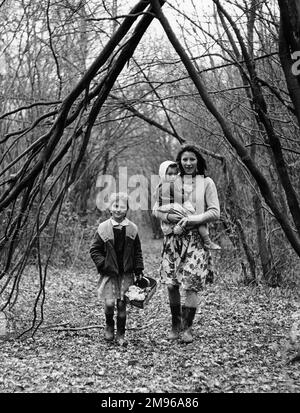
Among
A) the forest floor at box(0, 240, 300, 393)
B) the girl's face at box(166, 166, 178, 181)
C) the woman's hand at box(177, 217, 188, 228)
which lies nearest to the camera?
the forest floor at box(0, 240, 300, 393)

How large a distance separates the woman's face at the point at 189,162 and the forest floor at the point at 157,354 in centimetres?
147

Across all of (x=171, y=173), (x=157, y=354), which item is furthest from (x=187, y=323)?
(x=171, y=173)

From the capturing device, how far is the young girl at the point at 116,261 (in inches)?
200

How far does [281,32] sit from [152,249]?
15.3 m

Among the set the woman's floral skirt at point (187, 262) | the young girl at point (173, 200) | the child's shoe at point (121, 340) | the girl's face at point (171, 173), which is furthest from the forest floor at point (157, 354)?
the girl's face at point (171, 173)

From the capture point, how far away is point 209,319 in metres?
6.25

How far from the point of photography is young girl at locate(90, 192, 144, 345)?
5.07m

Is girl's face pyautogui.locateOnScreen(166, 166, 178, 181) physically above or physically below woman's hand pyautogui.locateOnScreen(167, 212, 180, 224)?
above

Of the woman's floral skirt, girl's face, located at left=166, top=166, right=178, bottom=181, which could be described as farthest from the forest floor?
girl's face, located at left=166, top=166, right=178, bottom=181

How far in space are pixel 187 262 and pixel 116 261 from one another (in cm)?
60

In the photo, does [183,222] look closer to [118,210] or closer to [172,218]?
[172,218]

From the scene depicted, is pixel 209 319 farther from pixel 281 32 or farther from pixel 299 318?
pixel 281 32

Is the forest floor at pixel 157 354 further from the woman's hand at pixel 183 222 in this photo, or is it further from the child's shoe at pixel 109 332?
the woman's hand at pixel 183 222

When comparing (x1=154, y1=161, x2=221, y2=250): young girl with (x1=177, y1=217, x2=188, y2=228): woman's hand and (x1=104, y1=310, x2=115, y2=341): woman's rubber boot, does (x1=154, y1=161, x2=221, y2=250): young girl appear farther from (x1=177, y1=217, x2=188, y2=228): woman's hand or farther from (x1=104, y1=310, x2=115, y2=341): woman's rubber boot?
(x1=104, y1=310, x2=115, y2=341): woman's rubber boot
